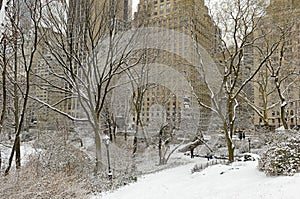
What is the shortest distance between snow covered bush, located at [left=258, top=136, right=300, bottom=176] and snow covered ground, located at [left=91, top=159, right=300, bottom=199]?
0.24 metres

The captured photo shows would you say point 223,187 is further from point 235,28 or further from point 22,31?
point 235,28

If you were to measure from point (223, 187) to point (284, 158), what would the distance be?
1.74 meters

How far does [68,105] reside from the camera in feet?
54.6

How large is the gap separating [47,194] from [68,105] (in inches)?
457

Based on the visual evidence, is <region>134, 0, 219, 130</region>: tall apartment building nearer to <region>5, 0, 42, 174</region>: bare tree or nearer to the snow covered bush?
<region>5, 0, 42, 174</region>: bare tree

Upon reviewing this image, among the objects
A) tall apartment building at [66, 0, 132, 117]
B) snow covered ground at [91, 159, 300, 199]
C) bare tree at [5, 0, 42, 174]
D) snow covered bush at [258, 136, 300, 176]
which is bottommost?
snow covered ground at [91, 159, 300, 199]

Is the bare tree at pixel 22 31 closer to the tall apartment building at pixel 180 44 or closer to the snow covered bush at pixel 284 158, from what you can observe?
the tall apartment building at pixel 180 44

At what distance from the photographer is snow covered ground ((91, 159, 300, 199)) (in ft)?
19.1

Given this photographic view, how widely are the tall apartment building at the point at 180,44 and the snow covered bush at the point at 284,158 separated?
6.19m

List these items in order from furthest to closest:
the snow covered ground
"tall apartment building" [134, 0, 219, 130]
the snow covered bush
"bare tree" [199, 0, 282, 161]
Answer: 1. "tall apartment building" [134, 0, 219, 130]
2. "bare tree" [199, 0, 282, 161]
3. the snow covered bush
4. the snow covered ground

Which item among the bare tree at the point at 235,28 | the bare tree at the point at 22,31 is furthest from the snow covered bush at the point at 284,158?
the bare tree at the point at 22,31

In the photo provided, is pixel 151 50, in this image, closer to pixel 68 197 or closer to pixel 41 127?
pixel 68 197

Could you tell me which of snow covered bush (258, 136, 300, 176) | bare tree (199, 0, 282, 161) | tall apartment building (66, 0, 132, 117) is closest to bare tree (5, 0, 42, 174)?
tall apartment building (66, 0, 132, 117)

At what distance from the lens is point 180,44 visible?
14.8m
